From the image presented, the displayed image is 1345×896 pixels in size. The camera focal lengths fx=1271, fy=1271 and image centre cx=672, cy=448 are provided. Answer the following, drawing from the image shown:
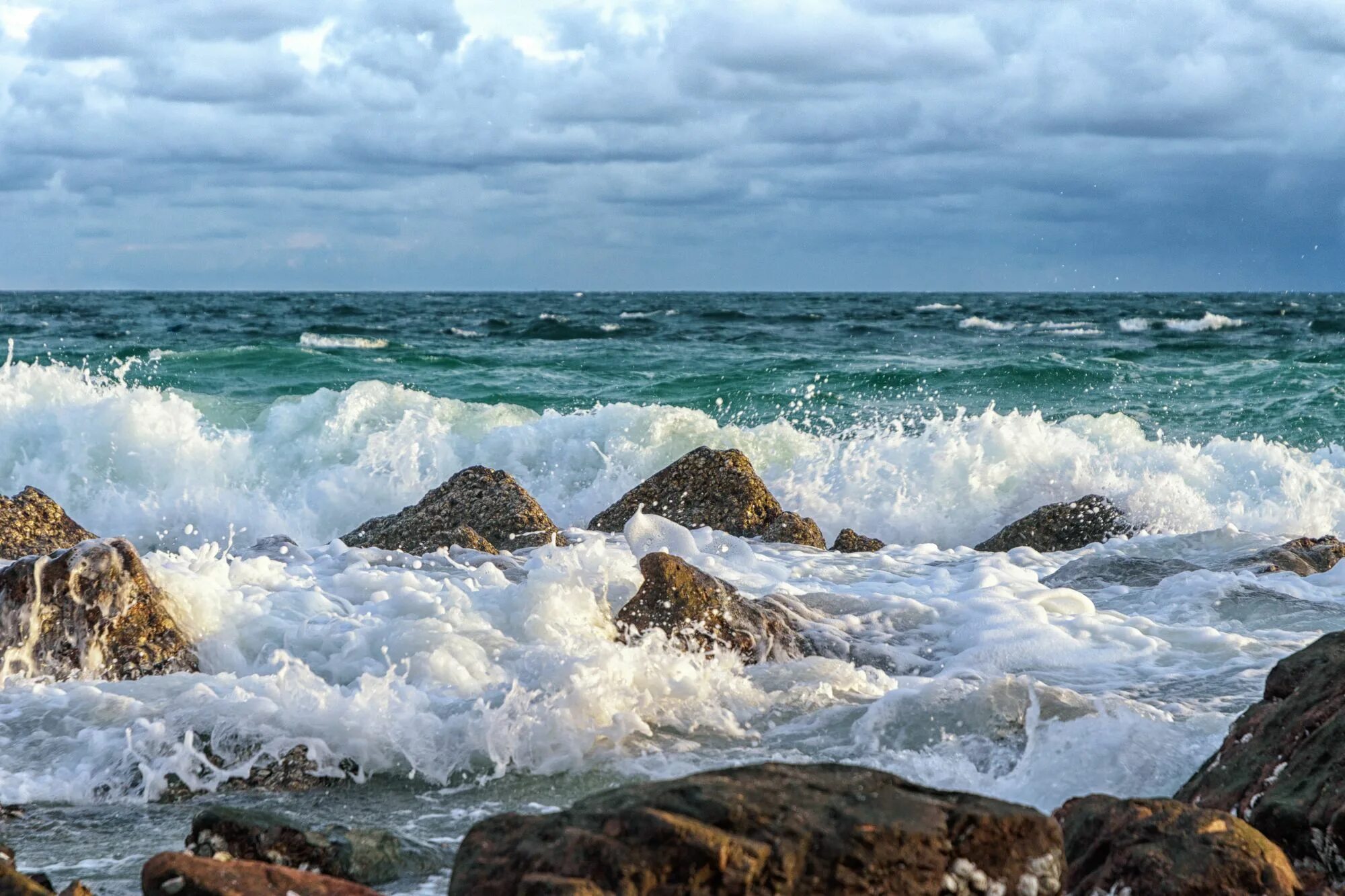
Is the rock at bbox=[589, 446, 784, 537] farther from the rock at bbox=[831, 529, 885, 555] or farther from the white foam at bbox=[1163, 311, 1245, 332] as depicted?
the white foam at bbox=[1163, 311, 1245, 332]

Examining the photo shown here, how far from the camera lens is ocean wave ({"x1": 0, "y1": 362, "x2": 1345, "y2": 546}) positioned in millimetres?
9625

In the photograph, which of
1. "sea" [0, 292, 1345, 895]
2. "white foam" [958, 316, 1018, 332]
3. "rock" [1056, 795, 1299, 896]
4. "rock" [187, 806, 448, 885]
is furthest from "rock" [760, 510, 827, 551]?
"white foam" [958, 316, 1018, 332]

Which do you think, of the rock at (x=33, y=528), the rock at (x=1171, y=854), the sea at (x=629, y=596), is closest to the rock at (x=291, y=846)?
the sea at (x=629, y=596)

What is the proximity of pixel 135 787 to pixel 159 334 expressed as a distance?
2624 cm

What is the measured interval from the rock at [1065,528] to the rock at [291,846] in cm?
575

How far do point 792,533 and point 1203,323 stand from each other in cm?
3029

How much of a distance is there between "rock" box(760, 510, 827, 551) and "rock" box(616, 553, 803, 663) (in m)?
2.52

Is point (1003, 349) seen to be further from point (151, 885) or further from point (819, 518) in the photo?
point (151, 885)

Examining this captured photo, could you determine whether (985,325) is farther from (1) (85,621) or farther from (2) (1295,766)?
(2) (1295,766)

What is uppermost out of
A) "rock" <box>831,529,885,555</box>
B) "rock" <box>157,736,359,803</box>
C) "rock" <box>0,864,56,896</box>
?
"rock" <box>0,864,56,896</box>

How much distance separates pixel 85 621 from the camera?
491 centimetres

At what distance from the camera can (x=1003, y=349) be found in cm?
2303

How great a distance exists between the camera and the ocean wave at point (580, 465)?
31.6ft

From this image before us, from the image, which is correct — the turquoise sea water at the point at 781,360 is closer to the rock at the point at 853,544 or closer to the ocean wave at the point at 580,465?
the ocean wave at the point at 580,465
